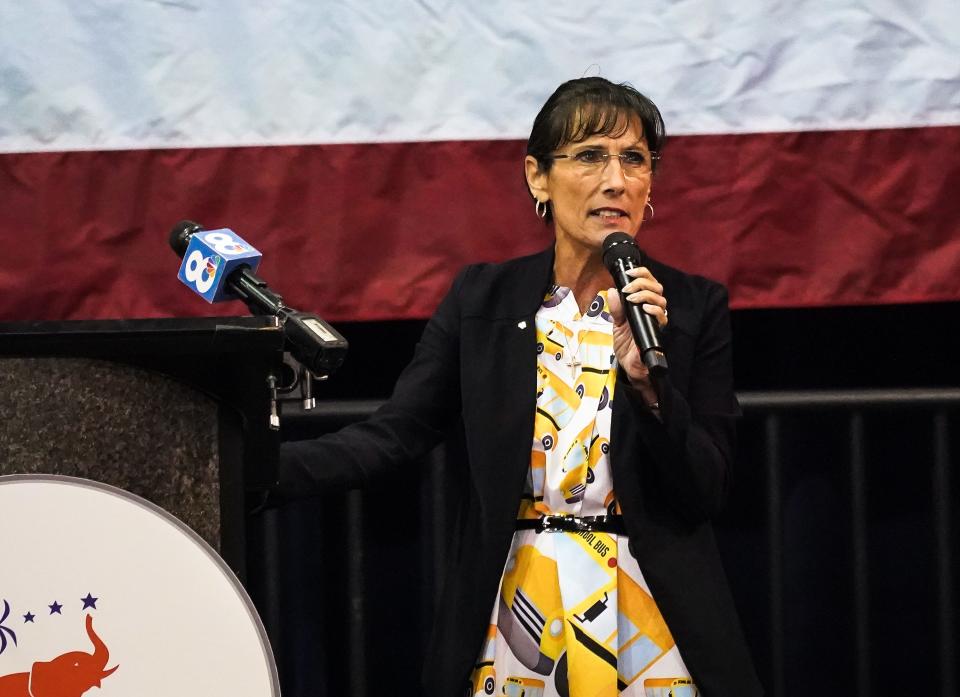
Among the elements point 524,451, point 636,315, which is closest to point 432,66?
point 524,451

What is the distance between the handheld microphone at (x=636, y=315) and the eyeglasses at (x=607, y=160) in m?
0.24

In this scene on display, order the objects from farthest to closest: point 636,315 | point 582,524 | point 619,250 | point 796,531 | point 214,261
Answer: point 796,531 < point 582,524 < point 619,250 < point 636,315 < point 214,261

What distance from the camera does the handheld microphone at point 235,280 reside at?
3.65ft

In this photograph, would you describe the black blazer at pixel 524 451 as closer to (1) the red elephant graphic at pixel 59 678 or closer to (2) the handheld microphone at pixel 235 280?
(2) the handheld microphone at pixel 235 280

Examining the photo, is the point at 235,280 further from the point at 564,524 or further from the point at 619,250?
the point at 564,524

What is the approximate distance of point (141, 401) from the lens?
3.34ft

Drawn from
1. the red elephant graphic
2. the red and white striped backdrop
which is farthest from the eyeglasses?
the red elephant graphic

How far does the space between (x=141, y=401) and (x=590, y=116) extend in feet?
3.26

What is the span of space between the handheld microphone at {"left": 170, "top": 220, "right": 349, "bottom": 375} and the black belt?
0.59 metres

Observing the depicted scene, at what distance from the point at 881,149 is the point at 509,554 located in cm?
112

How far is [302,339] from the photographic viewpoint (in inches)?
43.4

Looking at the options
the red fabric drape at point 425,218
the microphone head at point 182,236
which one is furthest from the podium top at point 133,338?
the red fabric drape at point 425,218

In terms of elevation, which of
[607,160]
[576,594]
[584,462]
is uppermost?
[607,160]

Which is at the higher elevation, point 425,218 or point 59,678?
point 425,218
